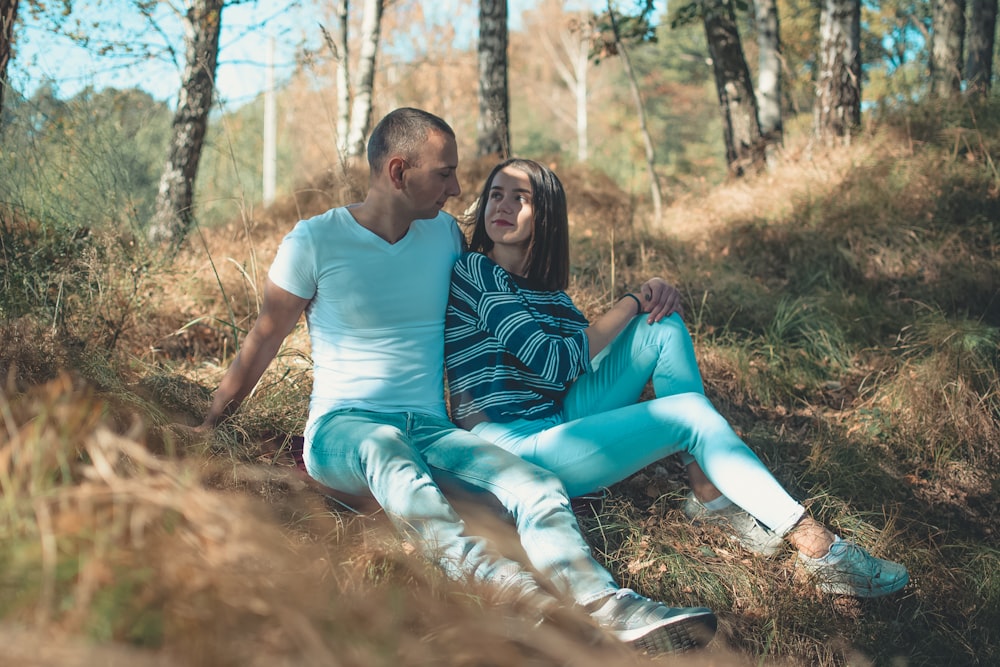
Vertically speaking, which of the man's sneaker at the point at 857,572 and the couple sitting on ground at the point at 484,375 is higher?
the couple sitting on ground at the point at 484,375

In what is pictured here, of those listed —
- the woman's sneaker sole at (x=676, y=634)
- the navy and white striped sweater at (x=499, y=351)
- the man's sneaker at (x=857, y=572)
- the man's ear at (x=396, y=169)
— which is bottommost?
the man's sneaker at (x=857, y=572)

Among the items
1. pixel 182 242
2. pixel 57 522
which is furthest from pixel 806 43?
pixel 57 522

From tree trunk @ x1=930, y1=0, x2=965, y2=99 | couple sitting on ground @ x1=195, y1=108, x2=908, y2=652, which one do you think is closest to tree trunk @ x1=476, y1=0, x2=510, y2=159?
tree trunk @ x1=930, y1=0, x2=965, y2=99

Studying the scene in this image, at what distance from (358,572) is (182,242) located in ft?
8.85

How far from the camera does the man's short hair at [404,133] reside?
258 centimetres

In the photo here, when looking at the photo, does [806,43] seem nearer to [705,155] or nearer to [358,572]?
[705,155]

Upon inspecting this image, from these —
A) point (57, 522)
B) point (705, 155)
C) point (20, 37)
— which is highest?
point (705, 155)

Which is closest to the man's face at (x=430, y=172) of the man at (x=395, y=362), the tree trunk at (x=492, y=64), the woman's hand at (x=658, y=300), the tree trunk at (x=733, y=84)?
the man at (x=395, y=362)

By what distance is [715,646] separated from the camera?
2.19 meters

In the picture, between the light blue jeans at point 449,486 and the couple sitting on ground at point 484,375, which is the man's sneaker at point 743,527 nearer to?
the couple sitting on ground at point 484,375

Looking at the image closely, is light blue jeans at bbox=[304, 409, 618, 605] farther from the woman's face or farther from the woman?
the woman's face

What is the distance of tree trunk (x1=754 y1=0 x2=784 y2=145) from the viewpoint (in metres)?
7.53

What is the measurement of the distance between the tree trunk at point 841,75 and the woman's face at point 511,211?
4112mm

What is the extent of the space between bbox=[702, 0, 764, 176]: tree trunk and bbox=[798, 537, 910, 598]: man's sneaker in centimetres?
550
